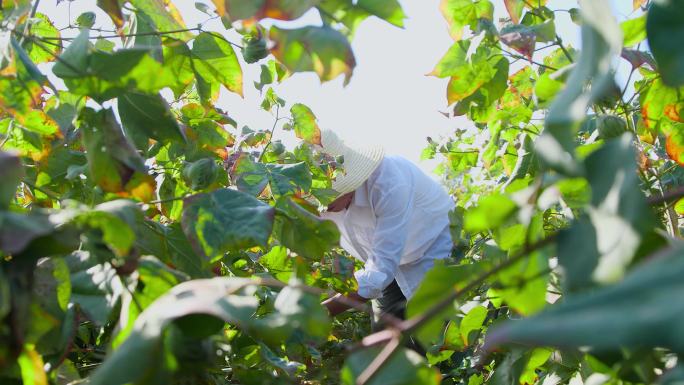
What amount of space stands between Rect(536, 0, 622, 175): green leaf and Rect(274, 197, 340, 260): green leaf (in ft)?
1.85

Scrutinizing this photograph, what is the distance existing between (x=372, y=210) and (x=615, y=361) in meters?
2.61

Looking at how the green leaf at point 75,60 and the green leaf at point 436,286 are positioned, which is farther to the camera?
the green leaf at point 75,60

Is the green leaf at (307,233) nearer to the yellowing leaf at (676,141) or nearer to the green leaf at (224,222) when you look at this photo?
the green leaf at (224,222)

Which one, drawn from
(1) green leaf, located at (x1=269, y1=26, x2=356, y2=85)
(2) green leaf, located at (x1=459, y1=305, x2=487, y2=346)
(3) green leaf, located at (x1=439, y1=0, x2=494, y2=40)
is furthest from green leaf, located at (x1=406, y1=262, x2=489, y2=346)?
(3) green leaf, located at (x1=439, y1=0, x2=494, y2=40)

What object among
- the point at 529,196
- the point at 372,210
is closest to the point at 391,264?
the point at 372,210

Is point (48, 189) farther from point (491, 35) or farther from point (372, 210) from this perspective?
point (372, 210)

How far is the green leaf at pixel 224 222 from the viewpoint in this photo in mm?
875

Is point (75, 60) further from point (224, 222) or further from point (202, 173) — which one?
point (202, 173)

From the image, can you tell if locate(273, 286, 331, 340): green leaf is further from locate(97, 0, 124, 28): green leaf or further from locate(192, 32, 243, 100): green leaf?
locate(192, 32, 243, 100): green leaf

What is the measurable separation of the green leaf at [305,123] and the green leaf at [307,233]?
128 centimetres

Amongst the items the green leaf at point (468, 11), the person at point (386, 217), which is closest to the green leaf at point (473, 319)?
the green leaf at point (468, 11)

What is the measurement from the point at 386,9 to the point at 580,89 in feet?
1.19

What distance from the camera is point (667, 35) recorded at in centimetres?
55

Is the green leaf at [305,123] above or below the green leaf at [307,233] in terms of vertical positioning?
below
